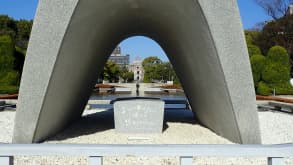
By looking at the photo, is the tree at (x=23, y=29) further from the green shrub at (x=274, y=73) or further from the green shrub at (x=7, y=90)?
the green shrub at (x=274, y=73)

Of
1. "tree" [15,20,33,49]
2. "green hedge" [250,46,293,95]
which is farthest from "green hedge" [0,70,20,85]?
"tree" [15,20,33,49]

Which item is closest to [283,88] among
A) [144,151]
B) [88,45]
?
[88,45]

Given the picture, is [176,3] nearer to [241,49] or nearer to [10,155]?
[241,49]

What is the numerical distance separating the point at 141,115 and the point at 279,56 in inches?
783

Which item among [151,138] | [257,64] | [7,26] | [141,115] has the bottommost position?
[151,138]

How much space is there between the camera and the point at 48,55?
5.37 meters

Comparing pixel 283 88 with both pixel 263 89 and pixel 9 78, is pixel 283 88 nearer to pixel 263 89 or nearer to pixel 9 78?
pixel 263 89

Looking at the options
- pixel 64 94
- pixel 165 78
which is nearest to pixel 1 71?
pixel 64 94

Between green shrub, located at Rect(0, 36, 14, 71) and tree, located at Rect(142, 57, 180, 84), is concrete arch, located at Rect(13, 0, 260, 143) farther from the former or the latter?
tree, located at Rect(142, 57, 180, 84)

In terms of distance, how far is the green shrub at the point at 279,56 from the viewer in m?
24.0

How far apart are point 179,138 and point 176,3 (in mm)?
2769

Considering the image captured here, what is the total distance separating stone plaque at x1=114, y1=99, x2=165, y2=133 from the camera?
716 cm

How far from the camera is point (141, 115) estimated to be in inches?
283

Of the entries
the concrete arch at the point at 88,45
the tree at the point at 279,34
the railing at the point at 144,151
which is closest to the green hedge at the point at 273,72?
the tree at the point at 279,34
